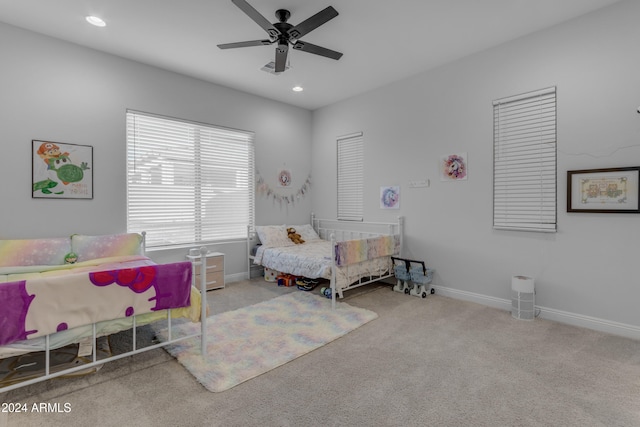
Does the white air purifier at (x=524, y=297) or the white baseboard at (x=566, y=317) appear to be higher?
the white air purifier at (x=524, y=297)

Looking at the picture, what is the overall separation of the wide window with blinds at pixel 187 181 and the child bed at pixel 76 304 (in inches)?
51.0

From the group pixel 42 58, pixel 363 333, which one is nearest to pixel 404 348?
pixel 363 333

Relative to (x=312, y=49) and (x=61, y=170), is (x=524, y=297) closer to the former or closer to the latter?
(x=312, y=49)

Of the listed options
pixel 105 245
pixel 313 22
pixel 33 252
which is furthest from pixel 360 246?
pixel 33 252

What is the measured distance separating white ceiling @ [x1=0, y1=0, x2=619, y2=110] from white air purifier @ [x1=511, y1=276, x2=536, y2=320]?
2.49 metres

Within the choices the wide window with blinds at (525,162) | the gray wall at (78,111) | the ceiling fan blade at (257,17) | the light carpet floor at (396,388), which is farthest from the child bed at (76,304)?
the wide window with blinds at (525,162)

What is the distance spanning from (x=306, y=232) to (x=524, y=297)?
122 inches

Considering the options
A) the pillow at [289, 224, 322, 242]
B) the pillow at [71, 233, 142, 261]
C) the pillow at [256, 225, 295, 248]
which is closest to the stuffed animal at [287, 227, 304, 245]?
the pillow at [256, 225, 295, 248]

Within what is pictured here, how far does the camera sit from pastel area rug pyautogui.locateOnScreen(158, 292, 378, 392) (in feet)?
7.01

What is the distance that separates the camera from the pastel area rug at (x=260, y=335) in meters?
2.14

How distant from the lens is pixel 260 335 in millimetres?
2699

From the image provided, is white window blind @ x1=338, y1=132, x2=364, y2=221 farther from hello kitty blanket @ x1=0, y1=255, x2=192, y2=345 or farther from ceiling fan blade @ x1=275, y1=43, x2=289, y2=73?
hello kitty blanket @ x1=0, y1=255, x2=192, y2=345

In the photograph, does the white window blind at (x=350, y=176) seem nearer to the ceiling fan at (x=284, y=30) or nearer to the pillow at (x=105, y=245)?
the ceiling fan at (x=284, y=30)

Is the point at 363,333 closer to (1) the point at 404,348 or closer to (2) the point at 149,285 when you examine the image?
(1) the point at 404,348
